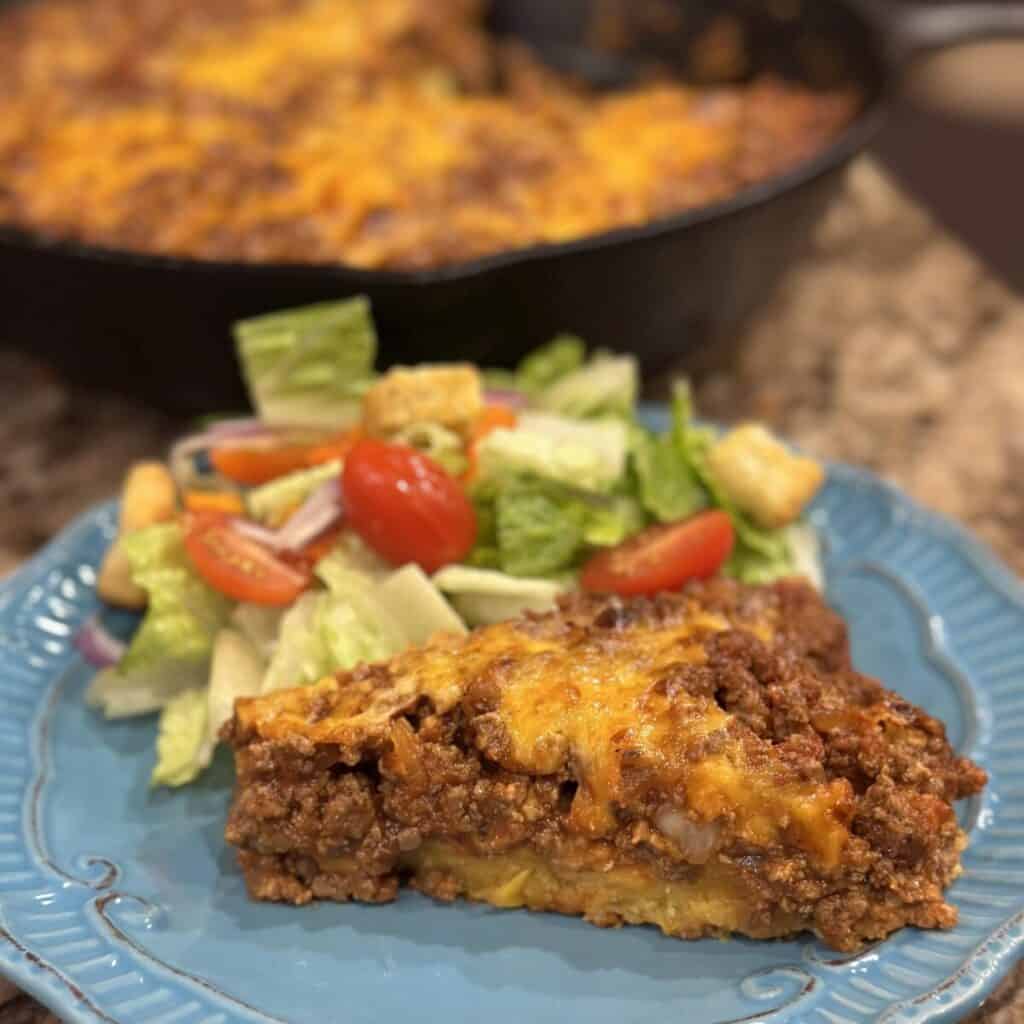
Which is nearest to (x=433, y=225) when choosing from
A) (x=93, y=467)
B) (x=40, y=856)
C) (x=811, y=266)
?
(x=93, y=467)

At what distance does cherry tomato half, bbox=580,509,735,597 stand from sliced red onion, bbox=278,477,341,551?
0.56 m

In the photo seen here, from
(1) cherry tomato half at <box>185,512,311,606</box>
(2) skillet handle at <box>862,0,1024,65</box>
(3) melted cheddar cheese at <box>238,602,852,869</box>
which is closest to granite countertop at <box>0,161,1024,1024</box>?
(2) skillet handle at <box>862,0,1024,65</box>

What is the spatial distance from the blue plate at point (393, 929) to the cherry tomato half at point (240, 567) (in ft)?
1.13

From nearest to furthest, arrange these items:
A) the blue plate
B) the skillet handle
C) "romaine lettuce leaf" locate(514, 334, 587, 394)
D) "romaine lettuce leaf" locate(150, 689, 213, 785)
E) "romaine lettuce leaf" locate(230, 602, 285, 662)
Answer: the blue plate
"romaine lettuce leaf" locate(150, 689, 213, 785)
"romaine lettuce leaf" locate(230, 602, 285, 662)
"romaine lettuce leaf" locate(514, 334, 587, 394)
the skillet handle

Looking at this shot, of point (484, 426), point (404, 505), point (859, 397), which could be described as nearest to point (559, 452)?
point (484, 426)

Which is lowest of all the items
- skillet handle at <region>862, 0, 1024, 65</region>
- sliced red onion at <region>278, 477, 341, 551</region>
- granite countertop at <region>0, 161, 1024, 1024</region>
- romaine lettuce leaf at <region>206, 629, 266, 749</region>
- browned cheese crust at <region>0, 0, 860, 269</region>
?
granite countertop at <region>0, 161, 1024, 1024</region>

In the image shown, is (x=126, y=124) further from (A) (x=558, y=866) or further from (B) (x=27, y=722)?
(A) (x=558, y=866)

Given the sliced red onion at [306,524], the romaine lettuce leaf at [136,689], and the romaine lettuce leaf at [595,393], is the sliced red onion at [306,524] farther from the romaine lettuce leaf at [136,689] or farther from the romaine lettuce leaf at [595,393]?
the romaine lettuce leaf at [595,393]

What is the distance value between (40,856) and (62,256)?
159 centimetres

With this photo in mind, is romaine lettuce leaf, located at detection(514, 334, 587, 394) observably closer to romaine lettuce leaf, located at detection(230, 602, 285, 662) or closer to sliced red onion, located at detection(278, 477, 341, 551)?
sliced red onion, located at detection(278, 477, 341, 551)

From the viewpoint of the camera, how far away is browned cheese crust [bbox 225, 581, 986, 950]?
1.85 meters

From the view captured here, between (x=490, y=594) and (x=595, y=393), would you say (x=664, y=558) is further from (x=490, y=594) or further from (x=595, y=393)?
(x=595, y=393)

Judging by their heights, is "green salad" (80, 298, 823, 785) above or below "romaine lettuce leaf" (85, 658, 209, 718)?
above

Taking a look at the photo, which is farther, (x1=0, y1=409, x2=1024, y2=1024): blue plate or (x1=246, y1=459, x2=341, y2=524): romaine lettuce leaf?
(x1=246, y1=459, x2=341, y2=524): romaine lettuce leaf
